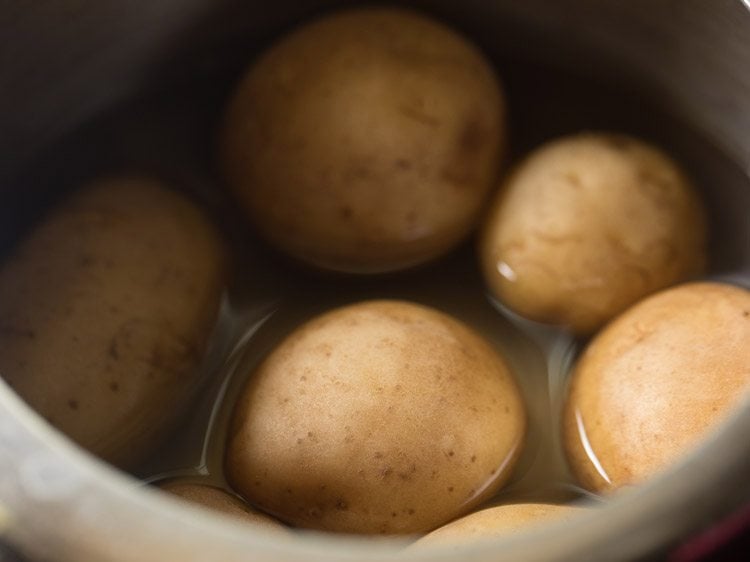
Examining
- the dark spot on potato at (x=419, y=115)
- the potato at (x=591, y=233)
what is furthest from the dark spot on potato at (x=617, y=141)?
the dark spot on potato at (x=419, y=115)

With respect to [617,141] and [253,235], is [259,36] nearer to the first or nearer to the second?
[253,235]

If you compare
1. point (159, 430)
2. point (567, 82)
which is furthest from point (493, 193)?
point (159, 430)

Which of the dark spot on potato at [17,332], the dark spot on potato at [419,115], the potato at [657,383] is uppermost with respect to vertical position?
the dark spot on potato at [419,115]

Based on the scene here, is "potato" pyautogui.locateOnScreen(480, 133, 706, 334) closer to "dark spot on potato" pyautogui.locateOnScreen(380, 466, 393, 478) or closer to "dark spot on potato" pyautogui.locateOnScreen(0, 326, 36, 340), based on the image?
"dark spot on potato" pyautogui.locateOnScreen(380, 466, 393, 478)

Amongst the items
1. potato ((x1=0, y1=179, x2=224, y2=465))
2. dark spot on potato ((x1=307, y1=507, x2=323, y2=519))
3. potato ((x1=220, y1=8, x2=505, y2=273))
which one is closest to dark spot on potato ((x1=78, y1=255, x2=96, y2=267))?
potato ((x1=0, y1=179, x2=224, y2=465))

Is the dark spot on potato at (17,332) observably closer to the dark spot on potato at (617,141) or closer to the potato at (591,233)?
the potato at (591,233)
